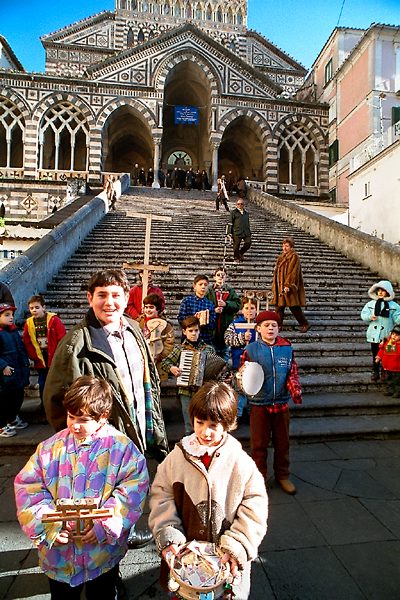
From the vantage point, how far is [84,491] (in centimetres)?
183

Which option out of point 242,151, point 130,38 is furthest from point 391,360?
point 130,38

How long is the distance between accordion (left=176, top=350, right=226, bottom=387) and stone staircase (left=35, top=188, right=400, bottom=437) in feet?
4.77

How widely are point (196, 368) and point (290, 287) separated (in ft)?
11.2

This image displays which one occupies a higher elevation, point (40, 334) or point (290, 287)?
point (290, 287)

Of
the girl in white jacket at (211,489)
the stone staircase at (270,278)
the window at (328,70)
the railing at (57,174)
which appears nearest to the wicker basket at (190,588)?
the girl in white jacket at (211,489)

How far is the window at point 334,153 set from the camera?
25.3 m

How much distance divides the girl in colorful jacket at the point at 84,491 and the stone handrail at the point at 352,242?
8404 millimetres

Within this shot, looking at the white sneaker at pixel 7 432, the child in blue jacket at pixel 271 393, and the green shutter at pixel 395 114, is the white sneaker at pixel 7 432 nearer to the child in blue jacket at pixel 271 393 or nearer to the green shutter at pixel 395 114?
the child in blue jacket at pixel 271 393

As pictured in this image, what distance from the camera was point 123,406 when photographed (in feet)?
7.23

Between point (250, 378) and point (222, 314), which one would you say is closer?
point (250, 378)

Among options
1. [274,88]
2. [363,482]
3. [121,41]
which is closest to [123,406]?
[363,482]

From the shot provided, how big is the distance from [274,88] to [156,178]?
33.4 ft

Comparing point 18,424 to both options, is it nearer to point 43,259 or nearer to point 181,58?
point 43,259

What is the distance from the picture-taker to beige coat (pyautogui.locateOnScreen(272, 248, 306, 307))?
6578 mm
